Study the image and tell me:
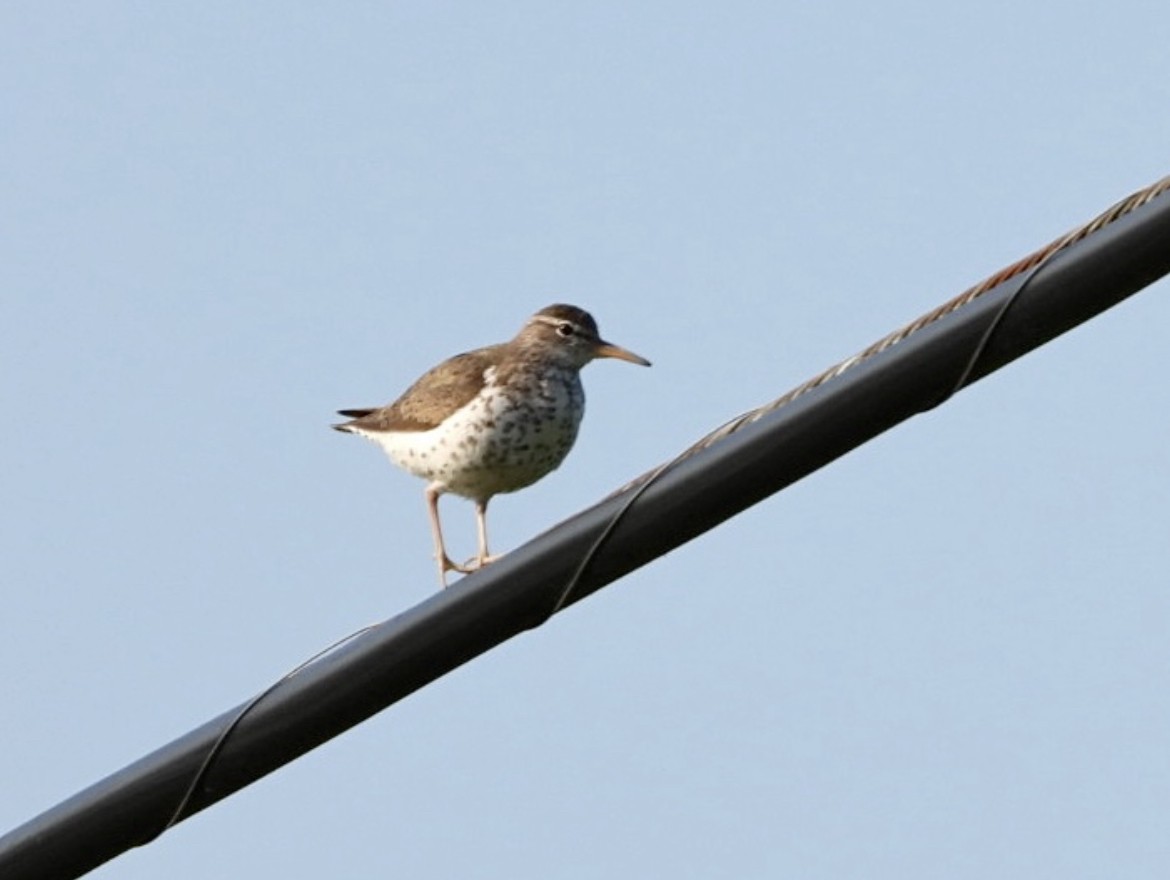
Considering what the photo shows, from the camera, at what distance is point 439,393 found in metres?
15.8

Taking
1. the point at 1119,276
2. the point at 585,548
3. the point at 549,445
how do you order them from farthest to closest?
→ the point at 549,445 < the point at 585,548 < the point at 1119,276

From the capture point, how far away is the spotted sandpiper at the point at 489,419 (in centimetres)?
1539

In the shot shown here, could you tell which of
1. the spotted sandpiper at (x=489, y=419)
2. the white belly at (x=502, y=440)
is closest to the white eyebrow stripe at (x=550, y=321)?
the spotted sandpiper at (x=489, y=419)

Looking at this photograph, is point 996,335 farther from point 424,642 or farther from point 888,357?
point 424,642

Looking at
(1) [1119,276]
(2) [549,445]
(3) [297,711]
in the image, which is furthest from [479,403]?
(1) [1119,276]

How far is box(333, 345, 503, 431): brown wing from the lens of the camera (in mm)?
15680

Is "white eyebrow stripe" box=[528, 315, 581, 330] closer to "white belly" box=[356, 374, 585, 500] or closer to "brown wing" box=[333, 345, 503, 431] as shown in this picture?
"brown wing" box=[333, 345, 503, 431]

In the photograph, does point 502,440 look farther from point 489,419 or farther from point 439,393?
point 439,393

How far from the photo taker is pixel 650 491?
8.99 meters

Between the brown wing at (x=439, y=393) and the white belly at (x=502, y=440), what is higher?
the brown wing at (x=439, y=393)

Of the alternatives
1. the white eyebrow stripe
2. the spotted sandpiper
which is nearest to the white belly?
the spotted sandpiper

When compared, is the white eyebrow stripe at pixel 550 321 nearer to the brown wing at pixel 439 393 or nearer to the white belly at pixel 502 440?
the brown wing at pixel 439 393

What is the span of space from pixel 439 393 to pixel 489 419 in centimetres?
53

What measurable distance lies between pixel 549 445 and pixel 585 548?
21.3 ft
